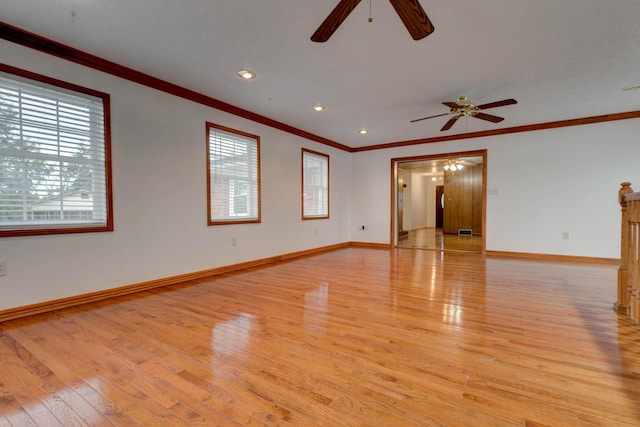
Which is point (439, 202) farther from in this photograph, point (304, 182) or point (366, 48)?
point (366, 48)

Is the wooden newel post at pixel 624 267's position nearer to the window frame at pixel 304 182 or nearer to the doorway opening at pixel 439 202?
the doorway opening at pixel 439 202

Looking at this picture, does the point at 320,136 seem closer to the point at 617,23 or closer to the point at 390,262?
the point at 390,262

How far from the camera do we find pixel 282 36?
270 cm

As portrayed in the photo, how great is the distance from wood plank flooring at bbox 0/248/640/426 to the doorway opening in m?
3.95

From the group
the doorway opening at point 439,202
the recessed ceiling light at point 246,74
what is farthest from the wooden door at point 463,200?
the recessed ceiling light at point 246,74

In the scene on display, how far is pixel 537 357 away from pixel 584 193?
15.9 feet

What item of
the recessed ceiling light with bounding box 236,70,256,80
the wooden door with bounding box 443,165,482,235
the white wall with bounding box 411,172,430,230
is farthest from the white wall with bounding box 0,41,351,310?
the white wall with bounding box 411,172,430,230

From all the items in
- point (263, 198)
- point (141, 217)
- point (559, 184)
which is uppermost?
point (559, 184)

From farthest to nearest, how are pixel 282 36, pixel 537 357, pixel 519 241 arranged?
pixel 519 241, pixel 282 36, pixel 537 357

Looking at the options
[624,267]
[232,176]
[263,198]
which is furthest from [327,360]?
[263,198]

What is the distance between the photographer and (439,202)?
1285cm

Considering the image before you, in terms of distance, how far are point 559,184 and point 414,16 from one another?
17.3 ft

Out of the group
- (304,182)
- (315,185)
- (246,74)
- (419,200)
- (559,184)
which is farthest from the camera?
(419,200)

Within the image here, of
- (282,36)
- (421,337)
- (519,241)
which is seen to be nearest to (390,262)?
(519,241)
